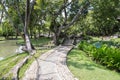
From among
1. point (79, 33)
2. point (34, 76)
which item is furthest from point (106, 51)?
point (79, 33)

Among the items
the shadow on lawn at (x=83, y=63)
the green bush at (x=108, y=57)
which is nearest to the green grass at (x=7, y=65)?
the shadow on lawn at (x=83, y=63)

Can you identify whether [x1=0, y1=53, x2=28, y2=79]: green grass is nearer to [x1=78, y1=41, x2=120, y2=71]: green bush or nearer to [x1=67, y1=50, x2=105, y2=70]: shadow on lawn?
[x1=67, y1=50, x2=105, y2=70]: shadow on lawn

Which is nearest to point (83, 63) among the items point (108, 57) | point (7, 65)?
point (108, 57)

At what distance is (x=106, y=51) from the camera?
1193 centimetres

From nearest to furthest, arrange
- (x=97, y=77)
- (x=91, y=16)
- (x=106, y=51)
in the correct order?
(x=97, y=77), (x=106, y=51), (x=91, y=16)

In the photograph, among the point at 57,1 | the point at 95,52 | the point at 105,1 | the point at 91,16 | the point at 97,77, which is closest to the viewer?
the point at 97,77

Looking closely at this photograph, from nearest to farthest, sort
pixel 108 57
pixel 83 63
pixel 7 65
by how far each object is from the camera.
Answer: pixel 108 57
pixel 83 63
pixel 7 65

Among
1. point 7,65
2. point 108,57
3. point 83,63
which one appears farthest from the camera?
point 7,65

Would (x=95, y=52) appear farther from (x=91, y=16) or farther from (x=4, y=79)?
(x=91, y=16)

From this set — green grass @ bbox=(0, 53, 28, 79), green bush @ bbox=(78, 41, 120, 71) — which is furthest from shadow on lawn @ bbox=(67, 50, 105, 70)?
green grass @ bbox=(0, 53, 28, 79)

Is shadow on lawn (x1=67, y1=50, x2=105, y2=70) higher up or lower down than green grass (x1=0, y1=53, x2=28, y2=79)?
higher up

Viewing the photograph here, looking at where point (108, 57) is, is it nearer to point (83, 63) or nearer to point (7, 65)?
point (83, 63)

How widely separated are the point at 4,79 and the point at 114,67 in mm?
5554

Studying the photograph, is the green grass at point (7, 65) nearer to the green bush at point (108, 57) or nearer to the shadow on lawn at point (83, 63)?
the shadow on lawn at point (83, 63)
